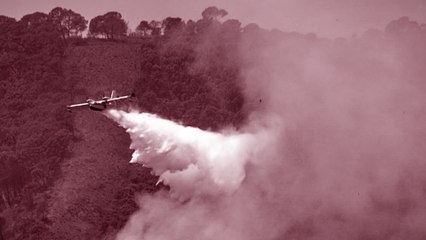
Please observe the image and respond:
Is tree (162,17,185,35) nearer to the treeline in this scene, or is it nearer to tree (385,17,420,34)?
the treeline

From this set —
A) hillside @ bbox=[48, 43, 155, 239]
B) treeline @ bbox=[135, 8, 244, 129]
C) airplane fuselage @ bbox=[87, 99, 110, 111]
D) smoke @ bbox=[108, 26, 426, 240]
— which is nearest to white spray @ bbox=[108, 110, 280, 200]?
smoke @ bbox=[108, 26, 426, 240]

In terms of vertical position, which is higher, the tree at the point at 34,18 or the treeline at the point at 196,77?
the tree at the point at 34,18

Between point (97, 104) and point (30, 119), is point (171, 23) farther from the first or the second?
point (97, 104)

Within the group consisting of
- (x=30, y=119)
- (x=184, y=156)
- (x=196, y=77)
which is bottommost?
(x=30, y=119)

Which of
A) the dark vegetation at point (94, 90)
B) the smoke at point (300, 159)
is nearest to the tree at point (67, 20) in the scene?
the dark vegetation at point (94, 90)

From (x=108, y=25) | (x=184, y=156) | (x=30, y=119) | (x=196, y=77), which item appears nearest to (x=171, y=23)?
(x=108, y=25)

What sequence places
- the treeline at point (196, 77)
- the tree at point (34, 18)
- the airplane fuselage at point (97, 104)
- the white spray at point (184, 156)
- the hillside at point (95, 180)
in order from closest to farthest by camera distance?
the airplane fuselage at point (97, 104), the white spray at point (184, 156), the hillside at point (95, 180), the treeline at point (196, 77), the tree at point (34, 18)

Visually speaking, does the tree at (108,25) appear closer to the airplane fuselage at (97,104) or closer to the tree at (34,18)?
the tree at (34,18)
